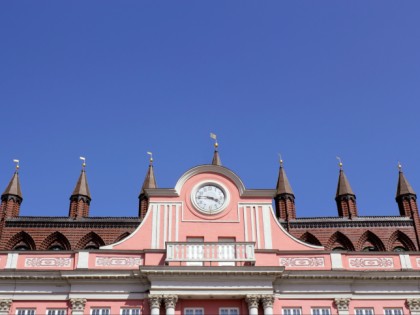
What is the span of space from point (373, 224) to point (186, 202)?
3219 centimetres

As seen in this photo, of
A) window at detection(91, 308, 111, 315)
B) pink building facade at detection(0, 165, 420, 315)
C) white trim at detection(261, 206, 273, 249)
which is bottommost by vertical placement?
window at detection(91, 308, 111, 315)

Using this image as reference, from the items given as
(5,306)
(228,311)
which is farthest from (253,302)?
(5,306)

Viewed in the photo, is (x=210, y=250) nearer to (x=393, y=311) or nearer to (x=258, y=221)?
(x=258, y=221)

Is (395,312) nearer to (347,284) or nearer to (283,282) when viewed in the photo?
(347,284)

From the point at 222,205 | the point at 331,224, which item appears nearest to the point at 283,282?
the point at 222,205

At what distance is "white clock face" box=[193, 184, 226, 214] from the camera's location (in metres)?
34.3

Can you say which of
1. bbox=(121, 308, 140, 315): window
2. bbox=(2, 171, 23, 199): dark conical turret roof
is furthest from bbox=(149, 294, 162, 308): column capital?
bbox=(2, 171, 23, 199): dark conical turret roof

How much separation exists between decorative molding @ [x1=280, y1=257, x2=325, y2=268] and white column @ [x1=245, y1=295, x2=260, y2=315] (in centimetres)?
294

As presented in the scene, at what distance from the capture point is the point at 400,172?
213 ft

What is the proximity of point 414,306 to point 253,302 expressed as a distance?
9.35 metres

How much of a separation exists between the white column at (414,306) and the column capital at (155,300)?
14.2 meters

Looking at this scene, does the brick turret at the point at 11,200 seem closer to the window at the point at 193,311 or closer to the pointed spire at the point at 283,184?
the pointed spire at the point at 283,184

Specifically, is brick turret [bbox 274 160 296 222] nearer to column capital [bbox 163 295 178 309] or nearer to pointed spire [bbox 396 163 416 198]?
pointed spire [bbox 396 163 416 198]

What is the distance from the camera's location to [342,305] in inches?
1236
